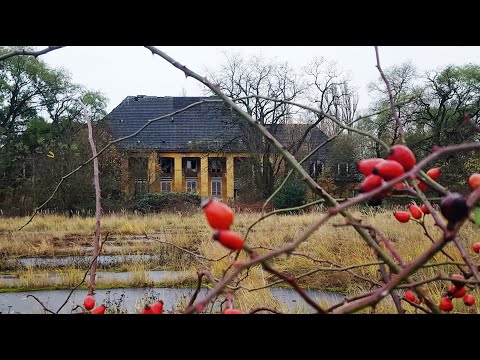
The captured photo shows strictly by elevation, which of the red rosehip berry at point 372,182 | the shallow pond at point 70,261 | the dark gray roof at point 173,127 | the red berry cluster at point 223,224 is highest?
the dark gray roof at point 173,127

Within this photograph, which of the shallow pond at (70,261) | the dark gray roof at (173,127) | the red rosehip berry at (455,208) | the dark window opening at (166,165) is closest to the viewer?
the red rosehip berry at (455,208)

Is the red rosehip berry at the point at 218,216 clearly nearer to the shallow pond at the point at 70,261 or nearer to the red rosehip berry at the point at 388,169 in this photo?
the red rosehip berry at the point at 388,169

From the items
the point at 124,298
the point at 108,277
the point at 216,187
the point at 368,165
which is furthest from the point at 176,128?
the point at 368,165

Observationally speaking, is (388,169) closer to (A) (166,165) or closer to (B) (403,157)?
(B) (403,157)

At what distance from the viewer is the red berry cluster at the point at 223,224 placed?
0.13 metres

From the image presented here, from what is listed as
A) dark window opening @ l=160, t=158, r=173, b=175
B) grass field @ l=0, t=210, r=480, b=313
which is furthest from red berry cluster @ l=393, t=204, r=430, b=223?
dark window opening @ l=160, t=158, r=173, b=175

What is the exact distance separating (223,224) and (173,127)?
2.65 meters

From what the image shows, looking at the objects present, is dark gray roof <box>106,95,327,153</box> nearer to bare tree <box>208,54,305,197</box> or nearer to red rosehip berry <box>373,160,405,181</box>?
bare tree <box>208,54,305,197</box>

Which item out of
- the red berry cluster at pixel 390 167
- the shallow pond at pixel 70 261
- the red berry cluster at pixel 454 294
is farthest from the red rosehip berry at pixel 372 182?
the shallow pond at pixel 70 261

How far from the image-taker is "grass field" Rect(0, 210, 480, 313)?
1.85 m

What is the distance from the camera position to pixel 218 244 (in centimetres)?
200

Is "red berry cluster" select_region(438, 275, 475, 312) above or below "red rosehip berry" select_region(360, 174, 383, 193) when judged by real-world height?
below

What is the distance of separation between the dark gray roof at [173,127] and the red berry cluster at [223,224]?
95.0 inches

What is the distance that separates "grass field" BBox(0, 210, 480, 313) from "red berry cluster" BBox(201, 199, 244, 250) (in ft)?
4.06
